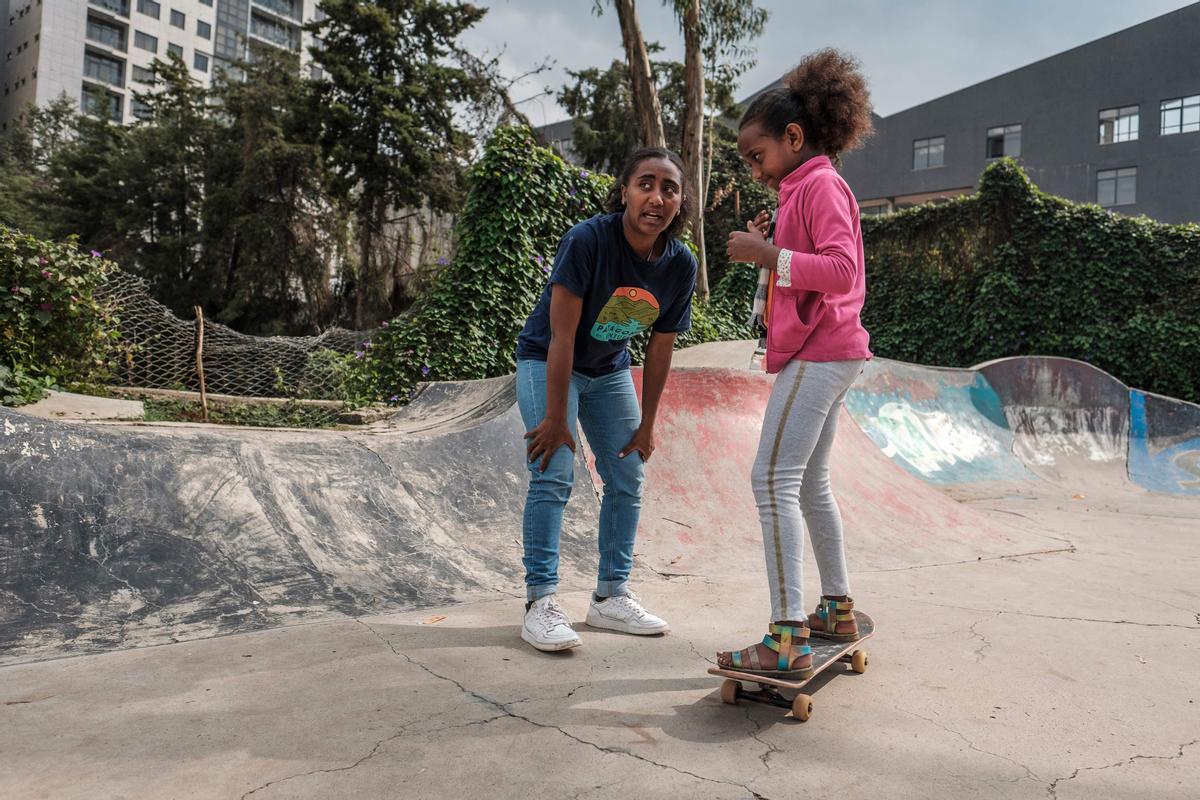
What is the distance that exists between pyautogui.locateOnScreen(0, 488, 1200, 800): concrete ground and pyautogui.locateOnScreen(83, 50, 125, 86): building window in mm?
64736

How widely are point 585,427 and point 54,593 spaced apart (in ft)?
6.02

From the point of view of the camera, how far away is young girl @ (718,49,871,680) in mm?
2070

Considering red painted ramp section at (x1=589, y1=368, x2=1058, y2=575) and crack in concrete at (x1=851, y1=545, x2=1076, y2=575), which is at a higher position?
red painted ramp section at (x1=589, y1=368, x2=1058, y2=575)

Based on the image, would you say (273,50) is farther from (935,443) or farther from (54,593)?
(54,593)

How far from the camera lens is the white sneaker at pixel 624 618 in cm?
268

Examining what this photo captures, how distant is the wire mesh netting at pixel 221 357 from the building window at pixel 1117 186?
2583 cm

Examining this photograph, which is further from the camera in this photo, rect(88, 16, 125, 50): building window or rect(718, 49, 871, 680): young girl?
rect(88, 16, 125, 50): building window

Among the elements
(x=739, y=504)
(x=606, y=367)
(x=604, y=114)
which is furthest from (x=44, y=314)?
(x=604, y=114)

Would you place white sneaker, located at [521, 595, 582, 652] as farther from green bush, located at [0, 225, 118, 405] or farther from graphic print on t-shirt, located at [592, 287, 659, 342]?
green bush, located at [0, 225, 118, 405]

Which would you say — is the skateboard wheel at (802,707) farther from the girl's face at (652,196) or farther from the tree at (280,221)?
the tree at (280,221)

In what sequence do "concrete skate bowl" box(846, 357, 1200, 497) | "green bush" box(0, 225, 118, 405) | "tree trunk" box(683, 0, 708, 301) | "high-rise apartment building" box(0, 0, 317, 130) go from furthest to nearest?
"high-rise apartment building" box(0, 0, 317, 130) → "tree trunk" box(683, 0, 708, 301) → "concrete skate bowl" box(846, 357, 1200, 497) → "green bush" box(0, 225, 118, 405)

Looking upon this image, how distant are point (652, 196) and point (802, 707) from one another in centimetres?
155

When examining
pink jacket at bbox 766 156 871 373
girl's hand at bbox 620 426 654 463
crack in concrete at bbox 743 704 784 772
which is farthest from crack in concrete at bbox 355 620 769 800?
pink jacket at bbox 766 156 871 373

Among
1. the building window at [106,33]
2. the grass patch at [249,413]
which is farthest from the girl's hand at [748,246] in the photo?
the building window at [106,33]
